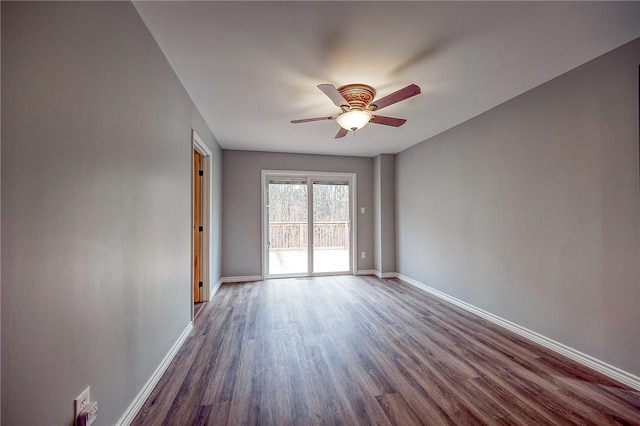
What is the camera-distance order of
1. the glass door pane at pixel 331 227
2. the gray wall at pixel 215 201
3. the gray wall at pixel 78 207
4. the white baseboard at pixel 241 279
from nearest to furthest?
the gray wall at pixel 78 207 → the gray wall at pixel 215 201 → the white baseboard at pixel 241 279 → the glass door pane at pixel 331 227

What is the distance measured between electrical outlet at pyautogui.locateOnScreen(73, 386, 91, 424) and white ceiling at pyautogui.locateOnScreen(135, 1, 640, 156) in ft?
6.60

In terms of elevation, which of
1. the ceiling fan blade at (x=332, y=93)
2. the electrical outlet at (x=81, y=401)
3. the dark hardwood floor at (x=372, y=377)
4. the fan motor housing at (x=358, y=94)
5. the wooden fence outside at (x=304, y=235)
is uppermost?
the fan motor housing at (x=358, y=94)

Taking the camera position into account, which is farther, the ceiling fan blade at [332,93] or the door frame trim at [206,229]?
the door frame trim at [206,229]

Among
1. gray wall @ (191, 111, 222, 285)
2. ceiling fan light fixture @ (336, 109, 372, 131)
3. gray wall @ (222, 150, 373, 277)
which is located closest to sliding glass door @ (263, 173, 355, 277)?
gray wall @ (222, 150, 373, 277)

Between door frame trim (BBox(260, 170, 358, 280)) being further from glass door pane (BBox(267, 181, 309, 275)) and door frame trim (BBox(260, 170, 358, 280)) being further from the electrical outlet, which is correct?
the electrical outlet

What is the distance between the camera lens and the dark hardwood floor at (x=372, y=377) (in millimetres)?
1641

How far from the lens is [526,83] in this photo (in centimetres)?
250

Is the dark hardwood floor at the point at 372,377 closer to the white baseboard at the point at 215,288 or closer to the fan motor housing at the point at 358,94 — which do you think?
the white baseboard at the point at 215,288

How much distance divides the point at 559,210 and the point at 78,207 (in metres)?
3.36

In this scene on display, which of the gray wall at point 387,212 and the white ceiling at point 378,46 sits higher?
the white ceiling at point 378,46

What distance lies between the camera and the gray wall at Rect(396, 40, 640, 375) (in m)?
1.96

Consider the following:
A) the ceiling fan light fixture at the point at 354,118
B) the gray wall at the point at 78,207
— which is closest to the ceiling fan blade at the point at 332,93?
the ceiling fan light fixture at the point at 354,118

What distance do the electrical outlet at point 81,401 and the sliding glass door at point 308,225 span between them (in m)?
3.81

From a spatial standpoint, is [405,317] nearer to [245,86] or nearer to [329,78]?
[329,78]
